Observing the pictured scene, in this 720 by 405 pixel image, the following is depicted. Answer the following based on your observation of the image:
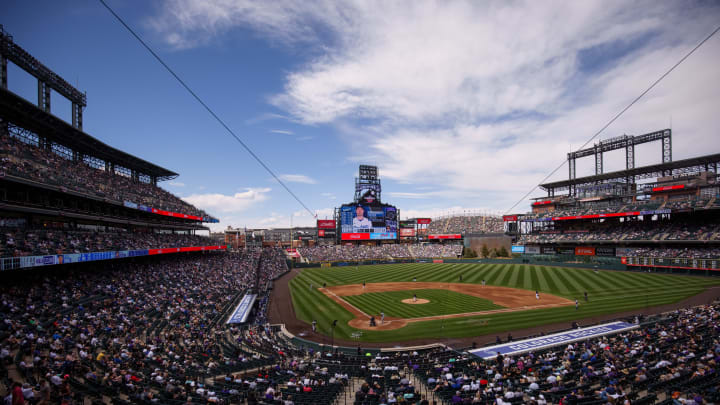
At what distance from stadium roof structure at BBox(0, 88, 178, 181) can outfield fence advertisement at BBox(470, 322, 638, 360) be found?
36.5 metres

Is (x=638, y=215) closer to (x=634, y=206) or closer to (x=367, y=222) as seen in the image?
(x=634, y=206)

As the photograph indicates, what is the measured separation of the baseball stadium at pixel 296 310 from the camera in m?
12.1

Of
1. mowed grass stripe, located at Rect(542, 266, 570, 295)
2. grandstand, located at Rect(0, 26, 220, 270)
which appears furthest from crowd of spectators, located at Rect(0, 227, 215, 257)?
mowed grass stripe, located at Rect(542, 266, 570, 295)

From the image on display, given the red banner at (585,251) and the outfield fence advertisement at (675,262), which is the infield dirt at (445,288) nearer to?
the outfield fence advertisement at (675,262)

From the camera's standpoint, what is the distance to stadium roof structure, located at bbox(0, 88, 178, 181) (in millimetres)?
25844

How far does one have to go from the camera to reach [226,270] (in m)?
42.5

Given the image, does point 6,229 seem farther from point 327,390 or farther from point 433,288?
point 433,288

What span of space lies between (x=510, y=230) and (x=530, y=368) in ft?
297

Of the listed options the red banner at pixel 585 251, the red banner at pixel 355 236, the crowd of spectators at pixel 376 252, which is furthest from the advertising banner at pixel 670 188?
the red banner at pixel 355 236

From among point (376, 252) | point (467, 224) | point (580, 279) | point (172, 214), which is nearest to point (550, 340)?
point (580, 279)

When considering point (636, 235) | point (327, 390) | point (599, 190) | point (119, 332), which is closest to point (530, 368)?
point (327, 390)

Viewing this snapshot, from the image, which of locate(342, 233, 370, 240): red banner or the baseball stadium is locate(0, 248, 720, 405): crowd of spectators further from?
locate(342, 233, 370, 240): red banner

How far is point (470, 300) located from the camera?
109 ft

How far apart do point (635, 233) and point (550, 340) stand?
50.5 m
